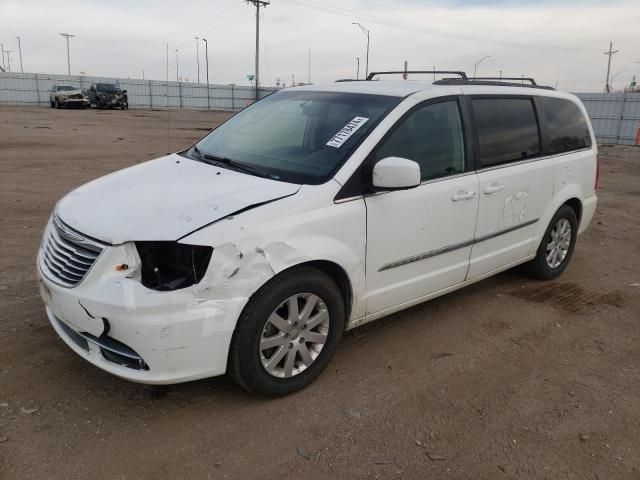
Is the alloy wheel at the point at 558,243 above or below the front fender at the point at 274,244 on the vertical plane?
below

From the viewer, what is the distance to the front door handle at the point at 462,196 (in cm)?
382

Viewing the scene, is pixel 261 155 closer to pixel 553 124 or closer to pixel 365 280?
pixel 365 280

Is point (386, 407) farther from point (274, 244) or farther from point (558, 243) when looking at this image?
point (558, 243)

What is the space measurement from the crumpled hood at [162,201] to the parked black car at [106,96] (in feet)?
122

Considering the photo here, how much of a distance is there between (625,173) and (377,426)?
13.5 m

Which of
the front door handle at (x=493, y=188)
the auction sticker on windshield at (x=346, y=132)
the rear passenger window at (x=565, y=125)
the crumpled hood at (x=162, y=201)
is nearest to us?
the crumpled hood at (x=162, y=201)

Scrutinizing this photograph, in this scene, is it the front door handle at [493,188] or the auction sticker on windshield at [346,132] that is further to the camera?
the front door handle at [493,188]

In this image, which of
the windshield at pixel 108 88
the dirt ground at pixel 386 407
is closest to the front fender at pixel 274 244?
the dirt ground at pixel 386 407

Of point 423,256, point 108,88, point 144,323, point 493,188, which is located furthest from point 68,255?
point 108,88

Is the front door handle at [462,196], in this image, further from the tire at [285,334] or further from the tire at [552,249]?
the tire at [552,249]

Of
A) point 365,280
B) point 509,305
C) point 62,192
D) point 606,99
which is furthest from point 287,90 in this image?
point 606,99

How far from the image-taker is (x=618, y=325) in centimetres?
435

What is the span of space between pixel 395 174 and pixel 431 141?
707mm

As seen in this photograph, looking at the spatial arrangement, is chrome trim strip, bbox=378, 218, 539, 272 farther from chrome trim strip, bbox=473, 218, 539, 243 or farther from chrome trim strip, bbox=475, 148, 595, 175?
chrome trim strip, bbox=475, 148, 595, 175
